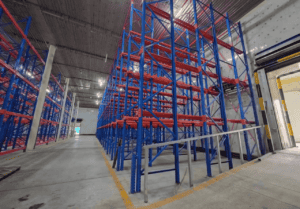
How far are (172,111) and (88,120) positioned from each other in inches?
1426

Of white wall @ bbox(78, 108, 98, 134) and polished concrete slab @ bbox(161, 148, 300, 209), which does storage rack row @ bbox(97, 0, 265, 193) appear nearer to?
polished concrete slab @ bbox(161, 148, 300, 209)

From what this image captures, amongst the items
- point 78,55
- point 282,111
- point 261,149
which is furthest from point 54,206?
point 78,55

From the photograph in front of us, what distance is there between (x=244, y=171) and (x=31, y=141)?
44.6ft

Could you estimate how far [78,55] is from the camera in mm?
12836

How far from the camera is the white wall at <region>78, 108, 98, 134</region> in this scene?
33.9m

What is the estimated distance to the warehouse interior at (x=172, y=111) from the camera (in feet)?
9.09

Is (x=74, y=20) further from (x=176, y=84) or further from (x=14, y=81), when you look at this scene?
(x=176, y=84)

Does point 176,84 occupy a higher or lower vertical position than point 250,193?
higher

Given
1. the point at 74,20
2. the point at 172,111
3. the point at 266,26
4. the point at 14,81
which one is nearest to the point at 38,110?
the point at 14,81

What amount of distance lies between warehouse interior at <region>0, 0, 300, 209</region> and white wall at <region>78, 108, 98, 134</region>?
853 inches

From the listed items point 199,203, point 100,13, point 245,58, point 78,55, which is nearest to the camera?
point 199,203

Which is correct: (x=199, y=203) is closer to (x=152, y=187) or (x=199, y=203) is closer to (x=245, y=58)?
(x=152, y=187)

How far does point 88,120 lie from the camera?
34.8 m

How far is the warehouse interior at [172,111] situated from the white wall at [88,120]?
71.1 ft
